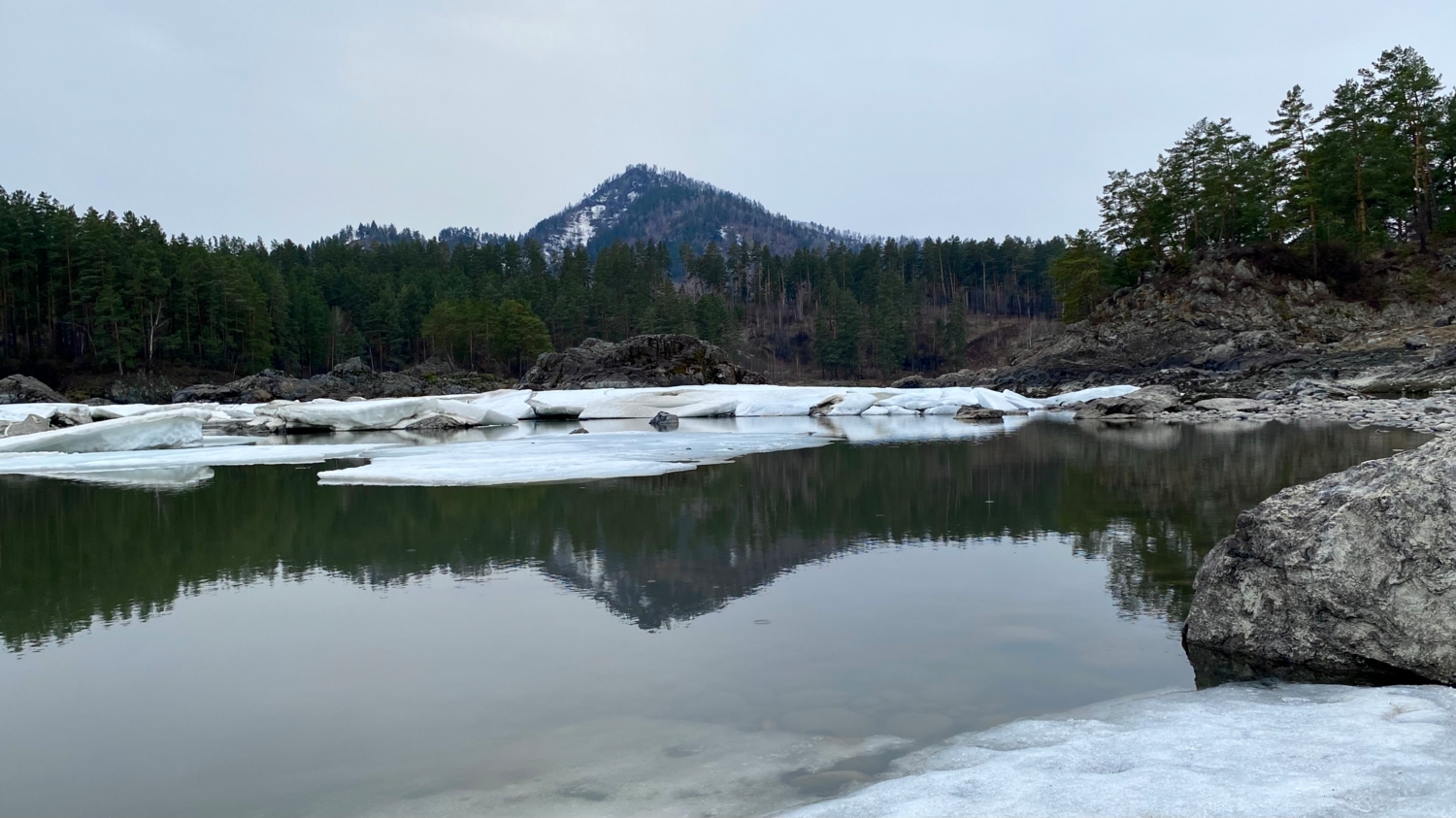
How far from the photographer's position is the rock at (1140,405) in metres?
30.3

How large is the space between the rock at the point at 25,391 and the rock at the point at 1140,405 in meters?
49.8

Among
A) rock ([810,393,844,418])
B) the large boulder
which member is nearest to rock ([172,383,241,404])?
rock ([810,393,844,418])

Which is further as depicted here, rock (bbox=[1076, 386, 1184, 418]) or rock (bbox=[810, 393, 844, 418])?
rock (bbox=[810, 393, 844, 418])

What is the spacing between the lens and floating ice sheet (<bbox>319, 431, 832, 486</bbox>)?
547 inches

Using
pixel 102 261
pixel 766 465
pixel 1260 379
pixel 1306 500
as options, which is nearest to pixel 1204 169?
pixel 1260 379

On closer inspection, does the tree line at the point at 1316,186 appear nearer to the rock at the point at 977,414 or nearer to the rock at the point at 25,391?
the rock at the point at 977,414

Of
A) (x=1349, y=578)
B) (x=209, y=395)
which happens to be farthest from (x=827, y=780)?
(x=209, y=395)

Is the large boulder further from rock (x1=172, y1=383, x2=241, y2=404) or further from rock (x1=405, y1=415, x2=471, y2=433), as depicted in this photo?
rock (x1=172, y1=383, x2=241, y2=404)

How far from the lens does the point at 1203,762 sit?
351 cm

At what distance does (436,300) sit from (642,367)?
4323 centimetres

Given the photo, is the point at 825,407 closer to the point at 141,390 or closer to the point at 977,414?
the point at 977,414

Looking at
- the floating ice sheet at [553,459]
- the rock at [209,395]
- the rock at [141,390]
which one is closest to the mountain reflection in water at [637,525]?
the floating ice sheet at [553,459]

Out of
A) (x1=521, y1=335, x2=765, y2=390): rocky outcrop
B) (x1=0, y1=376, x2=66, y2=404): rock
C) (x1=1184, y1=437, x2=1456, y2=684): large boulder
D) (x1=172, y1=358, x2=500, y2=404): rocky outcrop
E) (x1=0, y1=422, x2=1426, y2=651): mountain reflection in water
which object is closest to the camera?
(x1=1184, y1=437, x2=1456, y2=684): large boulder

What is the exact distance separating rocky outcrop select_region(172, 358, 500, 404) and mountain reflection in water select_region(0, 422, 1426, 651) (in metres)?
37.1
